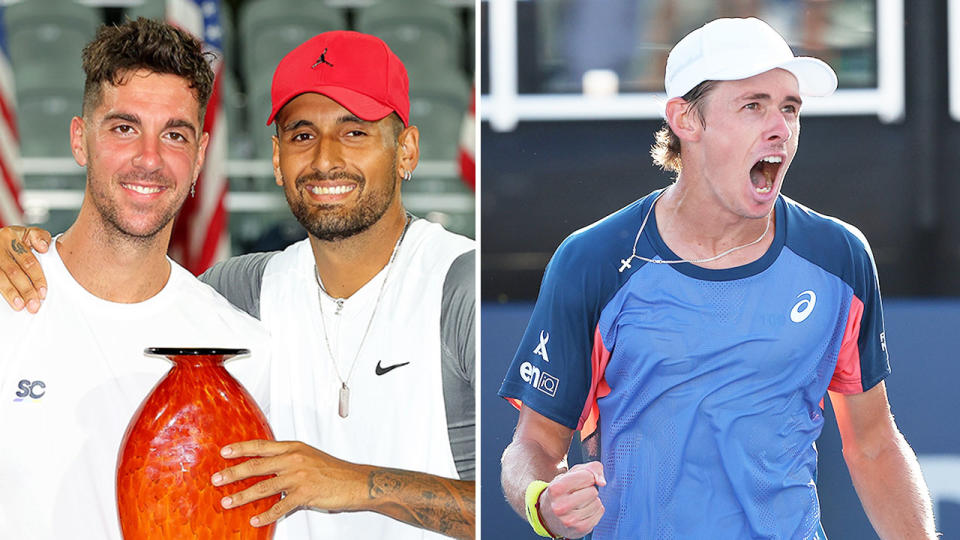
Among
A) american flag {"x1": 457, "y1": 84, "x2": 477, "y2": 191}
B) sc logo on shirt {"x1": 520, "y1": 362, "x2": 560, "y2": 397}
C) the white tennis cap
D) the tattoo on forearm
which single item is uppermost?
the white tennis cap

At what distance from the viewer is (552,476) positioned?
6.96 feet

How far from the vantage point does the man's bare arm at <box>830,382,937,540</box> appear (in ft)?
6.97

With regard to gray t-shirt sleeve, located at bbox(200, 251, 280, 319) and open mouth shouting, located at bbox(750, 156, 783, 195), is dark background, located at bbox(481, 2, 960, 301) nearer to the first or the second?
open mouth shouting, located at bbox(750, 156, 783, 195)

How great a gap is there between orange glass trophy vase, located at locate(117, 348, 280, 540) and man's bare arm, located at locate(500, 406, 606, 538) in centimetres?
50

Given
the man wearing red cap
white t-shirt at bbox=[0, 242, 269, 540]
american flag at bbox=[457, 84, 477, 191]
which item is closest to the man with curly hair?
white t-shirt at bbox=[0, 242, 269, 540]

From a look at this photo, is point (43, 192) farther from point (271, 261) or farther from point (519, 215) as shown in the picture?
Result: point (519, 215)

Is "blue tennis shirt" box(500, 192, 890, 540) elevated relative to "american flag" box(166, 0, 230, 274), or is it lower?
lower

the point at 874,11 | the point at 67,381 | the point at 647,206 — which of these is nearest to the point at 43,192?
the point at 67,381

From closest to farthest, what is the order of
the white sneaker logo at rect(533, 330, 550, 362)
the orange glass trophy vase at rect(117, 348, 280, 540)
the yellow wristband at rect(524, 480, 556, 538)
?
the orange glass trophy vase at rect(117, 348, 280, 540) → the yellow wristband at rect(524, 480, 556, 538) → the white sneaker logo at rect(533, 330, 550, 362)

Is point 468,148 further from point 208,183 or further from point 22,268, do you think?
point 22,268

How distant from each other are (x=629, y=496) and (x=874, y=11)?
1088 mm

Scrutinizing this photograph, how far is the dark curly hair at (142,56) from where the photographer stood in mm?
2176

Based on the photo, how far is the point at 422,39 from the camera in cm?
226

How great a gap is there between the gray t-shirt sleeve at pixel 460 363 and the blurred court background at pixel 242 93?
14 centimetres
